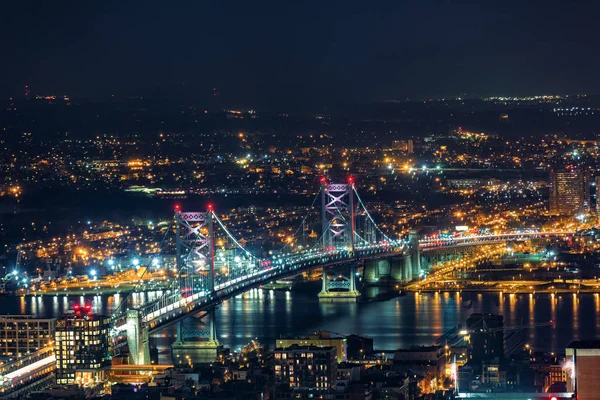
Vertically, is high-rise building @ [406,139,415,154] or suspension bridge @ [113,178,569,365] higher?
high-rise building @ [406,139,415,154]

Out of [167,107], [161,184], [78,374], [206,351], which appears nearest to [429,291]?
[206,351]

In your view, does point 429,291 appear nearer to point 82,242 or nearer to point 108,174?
point 82,242

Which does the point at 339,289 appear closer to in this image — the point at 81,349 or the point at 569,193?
the point at 81,349

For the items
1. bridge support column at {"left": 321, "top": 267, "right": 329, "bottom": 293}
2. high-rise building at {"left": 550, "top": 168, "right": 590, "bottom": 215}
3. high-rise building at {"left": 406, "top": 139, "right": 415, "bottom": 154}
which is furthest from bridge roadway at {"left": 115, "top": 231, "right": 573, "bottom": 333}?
high-rise building at {"left": 406, "top": 139, "right": 415, "bottom": 154}

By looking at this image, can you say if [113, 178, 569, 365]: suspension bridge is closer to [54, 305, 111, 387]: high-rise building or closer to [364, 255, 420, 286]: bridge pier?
[364, 255, 420, 286]: bridge pier

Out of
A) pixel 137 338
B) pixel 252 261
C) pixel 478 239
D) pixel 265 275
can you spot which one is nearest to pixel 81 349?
pixel 137 338

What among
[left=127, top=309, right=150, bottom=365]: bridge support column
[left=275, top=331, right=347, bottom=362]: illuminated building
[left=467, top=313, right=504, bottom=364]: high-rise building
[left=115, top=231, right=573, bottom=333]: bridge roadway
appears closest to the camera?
[left=275, top=331, right=347, bottom=362]: illuminated building
